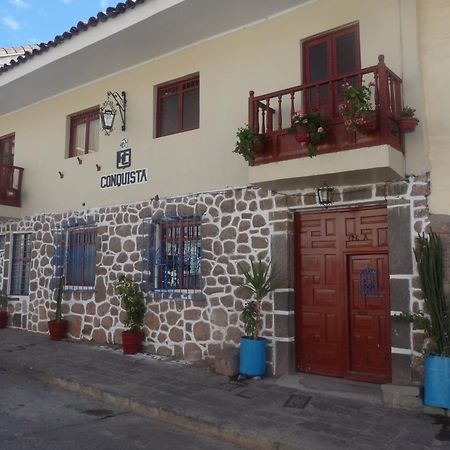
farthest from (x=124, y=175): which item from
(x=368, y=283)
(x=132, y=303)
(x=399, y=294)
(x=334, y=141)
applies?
(x=399, y=294)

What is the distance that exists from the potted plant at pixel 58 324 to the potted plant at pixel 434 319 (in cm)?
706

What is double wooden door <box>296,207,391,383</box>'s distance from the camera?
662 centimetres

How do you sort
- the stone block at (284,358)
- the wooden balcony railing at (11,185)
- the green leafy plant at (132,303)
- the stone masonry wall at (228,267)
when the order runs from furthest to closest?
the wooden balcony railing at (11,185) → the green leafy plant at (132,303) → the stone block at (284,358) → the stone masonry wall at (228,267)

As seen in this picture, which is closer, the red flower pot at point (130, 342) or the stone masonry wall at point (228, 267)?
the stone masonry wall at point (228, 267)

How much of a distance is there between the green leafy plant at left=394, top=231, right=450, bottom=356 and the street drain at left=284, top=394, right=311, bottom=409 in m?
1.61

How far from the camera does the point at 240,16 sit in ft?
25.9

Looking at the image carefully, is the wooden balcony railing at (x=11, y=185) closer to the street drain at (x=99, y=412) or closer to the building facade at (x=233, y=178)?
the building facade at (x=233, y=178)

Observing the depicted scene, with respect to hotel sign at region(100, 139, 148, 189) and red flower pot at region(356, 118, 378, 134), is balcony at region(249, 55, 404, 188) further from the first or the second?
hotel sign at region(100, 139, 148, 189)

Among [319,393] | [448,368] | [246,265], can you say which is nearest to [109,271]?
[246,265]

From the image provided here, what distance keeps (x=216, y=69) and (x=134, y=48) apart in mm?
1839

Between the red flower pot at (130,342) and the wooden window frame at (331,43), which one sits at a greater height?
the wooden window frame at (331,43)

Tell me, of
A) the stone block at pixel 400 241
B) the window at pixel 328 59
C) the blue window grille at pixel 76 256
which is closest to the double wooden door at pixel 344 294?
the stone block at pixel 400 241

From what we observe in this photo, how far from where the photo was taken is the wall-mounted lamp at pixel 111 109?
9577 mm

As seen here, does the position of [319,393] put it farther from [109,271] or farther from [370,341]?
[109,271]
